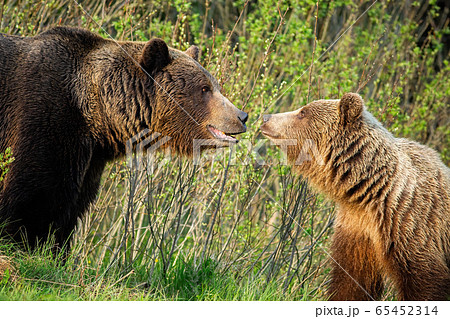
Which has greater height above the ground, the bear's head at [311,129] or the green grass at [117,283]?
the bear's head at [311,129]

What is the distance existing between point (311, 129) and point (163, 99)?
139 centimetres

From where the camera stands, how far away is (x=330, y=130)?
5609 millimetres

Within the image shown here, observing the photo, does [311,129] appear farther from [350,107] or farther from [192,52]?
[192,52]

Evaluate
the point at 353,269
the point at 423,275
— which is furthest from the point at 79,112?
the point at 423,275

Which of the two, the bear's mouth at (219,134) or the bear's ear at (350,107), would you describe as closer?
the bear's ear at (350,107)

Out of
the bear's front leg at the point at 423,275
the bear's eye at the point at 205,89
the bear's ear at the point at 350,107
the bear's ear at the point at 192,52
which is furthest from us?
the bear's ear at the point at 192,52

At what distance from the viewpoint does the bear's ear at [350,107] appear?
5395 millimetres

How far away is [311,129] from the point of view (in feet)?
18.8

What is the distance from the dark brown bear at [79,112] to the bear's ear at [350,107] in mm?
868

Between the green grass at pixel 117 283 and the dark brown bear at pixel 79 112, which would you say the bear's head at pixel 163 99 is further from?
the green grass at pixel 117 283

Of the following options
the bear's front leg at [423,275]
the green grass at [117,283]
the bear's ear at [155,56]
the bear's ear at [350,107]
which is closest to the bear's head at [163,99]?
the bear's ear at [155,56]

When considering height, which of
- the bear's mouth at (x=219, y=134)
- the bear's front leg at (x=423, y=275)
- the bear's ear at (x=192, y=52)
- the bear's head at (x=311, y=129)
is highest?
the bear's ear at (x=192, y=52)

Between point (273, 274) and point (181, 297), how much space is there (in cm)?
118

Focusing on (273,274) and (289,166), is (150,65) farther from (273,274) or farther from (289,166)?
(273,274)
